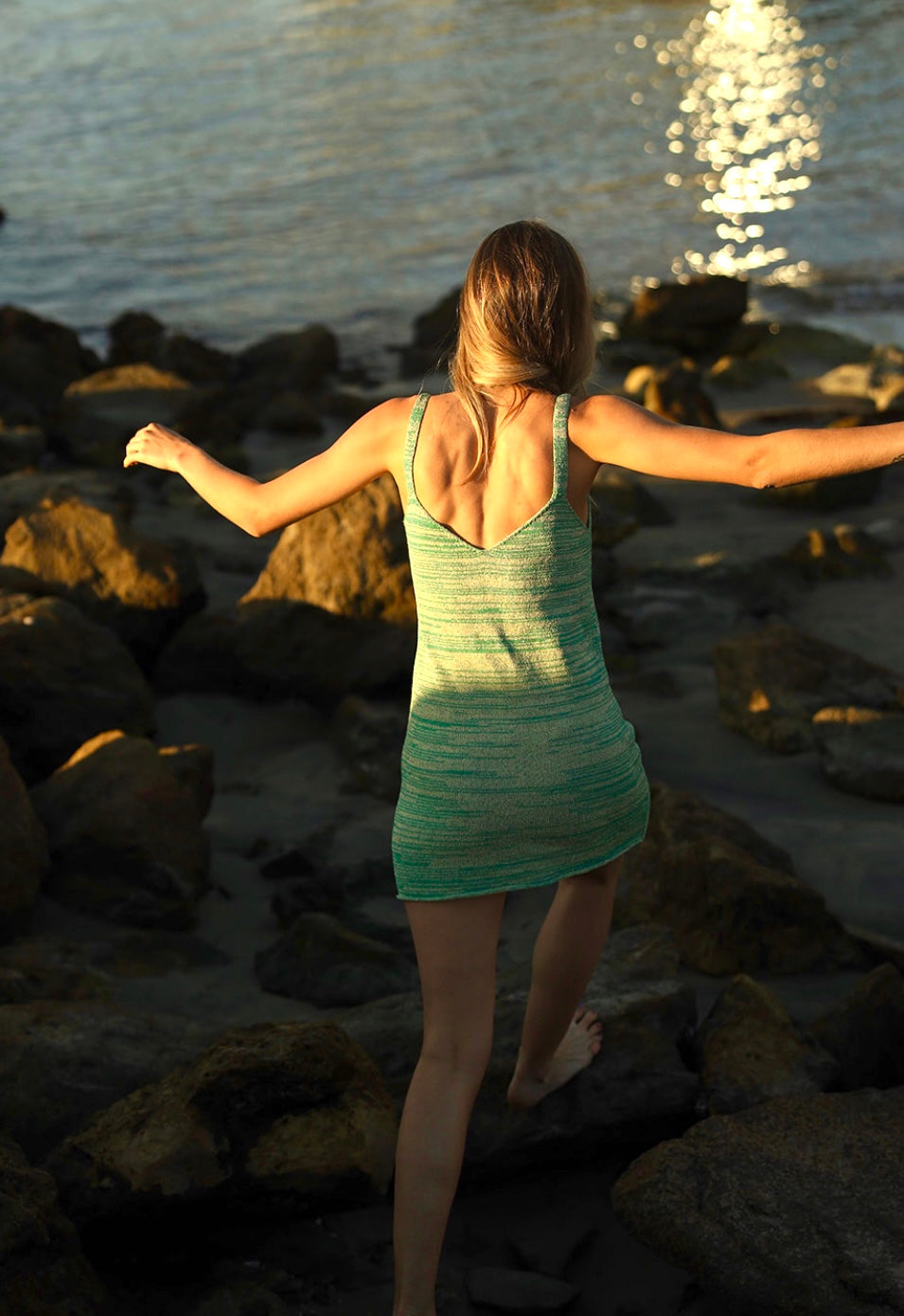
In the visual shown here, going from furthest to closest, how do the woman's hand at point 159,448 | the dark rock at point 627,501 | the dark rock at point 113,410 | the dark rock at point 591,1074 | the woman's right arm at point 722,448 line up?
the dark rock at point 113,410
the dark rock at point 627,501
the dark rock at point 591,1074
the woman's hand at point 159,448
the woman's right arm at point 722,448

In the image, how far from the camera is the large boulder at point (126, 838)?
180 inches

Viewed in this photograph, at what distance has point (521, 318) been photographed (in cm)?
275

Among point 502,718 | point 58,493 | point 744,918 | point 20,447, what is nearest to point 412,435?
point 502,718

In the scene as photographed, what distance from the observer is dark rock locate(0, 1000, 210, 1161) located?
3299 mm

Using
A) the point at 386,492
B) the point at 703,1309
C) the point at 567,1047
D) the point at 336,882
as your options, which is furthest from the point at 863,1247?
the point at 386,492

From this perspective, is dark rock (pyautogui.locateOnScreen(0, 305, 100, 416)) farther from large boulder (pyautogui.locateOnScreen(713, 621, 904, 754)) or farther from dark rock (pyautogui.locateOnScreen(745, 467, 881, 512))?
large boulder (pyautogui.locateOnScreen(713, 621, 904, 754))

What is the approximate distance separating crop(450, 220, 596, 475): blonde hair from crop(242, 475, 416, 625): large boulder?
129 inches

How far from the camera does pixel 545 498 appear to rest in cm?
281

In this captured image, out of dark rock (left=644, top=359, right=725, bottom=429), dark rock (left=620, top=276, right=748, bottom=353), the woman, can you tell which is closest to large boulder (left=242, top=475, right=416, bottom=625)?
the woman

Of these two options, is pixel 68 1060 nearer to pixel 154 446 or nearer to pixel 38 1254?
pixel 38 1254

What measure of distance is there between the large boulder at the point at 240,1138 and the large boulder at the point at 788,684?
292 cm

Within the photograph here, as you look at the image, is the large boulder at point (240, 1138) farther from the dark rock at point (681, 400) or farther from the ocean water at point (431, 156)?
the ocean water at point (431, 156)

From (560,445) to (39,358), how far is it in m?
10.6

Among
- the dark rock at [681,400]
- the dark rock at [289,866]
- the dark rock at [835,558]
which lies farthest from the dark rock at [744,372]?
the dark rock at [289,866]
